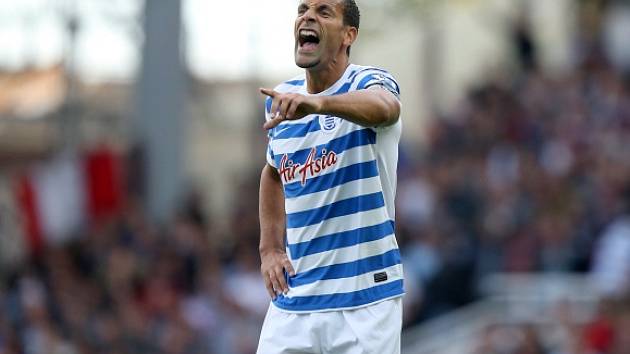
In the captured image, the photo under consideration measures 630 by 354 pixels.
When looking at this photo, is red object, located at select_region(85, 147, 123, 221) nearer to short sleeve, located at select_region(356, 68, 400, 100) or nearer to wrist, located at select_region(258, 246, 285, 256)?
wrist, located at select_region(258, 246, 285, 256)

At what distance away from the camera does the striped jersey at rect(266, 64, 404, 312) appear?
7.24 metres

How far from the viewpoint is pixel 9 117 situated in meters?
22.5

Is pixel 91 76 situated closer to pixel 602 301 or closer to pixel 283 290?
pixel 602 301

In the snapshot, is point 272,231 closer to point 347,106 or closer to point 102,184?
point 347,106

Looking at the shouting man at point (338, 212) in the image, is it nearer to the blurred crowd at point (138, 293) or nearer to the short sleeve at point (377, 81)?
the short sleeve at point (377, 81)

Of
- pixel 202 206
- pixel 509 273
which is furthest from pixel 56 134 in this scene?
pixel 509 273

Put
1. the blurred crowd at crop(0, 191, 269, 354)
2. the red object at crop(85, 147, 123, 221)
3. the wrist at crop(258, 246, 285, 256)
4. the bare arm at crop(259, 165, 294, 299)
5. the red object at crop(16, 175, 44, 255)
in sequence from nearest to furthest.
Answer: the bare arm at crop(259, 165, 294, 299) → the wrist at crop(258, 246, 285, 256) → the blurred crowd at crop(0, 191, 269, 354) → the red object at crop(16, 175, 44, 255) → the red object at crop(85, 147, 123, 221)

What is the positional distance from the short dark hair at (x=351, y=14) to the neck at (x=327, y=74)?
0.32 feet

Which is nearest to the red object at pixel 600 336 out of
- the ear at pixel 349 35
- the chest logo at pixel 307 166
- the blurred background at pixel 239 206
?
the blurred background at pixel 239 206

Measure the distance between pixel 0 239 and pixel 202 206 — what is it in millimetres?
2886

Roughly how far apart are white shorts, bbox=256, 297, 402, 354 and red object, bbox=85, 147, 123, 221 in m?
12.5

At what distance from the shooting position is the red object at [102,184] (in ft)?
64.5

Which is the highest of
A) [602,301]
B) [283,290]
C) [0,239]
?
[283,290]

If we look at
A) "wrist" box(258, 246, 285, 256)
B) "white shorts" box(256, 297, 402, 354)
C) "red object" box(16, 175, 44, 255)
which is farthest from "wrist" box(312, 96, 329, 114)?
"red object" box(16, 175, 44, 255)
